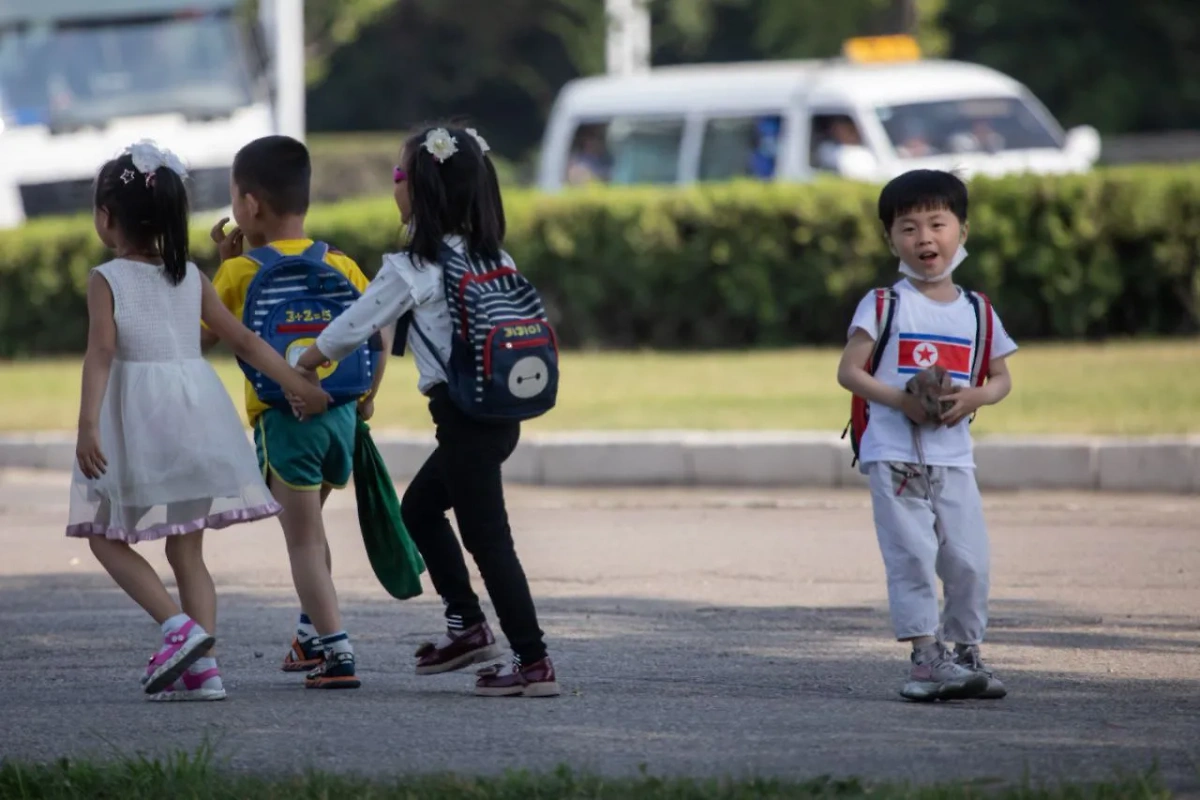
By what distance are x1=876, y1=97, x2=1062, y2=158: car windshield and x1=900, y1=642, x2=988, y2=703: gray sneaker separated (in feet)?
39.3

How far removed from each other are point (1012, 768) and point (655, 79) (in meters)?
14.9

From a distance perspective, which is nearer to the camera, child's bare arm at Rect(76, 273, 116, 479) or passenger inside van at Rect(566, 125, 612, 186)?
child's bare arm at Rect(76, 273, 116, 479)

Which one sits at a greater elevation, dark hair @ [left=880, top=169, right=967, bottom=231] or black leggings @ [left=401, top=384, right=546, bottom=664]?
dark hair @ [left=880, top=169, right=967, bottom=231]

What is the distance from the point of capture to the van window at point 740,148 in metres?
17.5

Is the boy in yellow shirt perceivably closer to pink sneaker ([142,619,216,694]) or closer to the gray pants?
pink sneaker ([142,619,216,694])

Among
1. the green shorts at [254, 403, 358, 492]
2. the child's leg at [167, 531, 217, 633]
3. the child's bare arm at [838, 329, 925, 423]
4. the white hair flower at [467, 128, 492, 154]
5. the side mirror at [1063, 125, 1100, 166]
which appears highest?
the side mirror at [1063, 125, 1100, 166]

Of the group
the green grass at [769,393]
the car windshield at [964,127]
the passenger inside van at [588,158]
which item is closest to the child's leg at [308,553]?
the green grass at [769,393]

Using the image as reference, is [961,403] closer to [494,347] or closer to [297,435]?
[494,347]

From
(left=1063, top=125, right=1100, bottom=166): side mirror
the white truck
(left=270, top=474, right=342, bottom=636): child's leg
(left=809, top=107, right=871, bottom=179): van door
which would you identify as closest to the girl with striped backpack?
(left=270, top=474, right=342, bottom=636): child's leg

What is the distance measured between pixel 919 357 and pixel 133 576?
7.11 ft

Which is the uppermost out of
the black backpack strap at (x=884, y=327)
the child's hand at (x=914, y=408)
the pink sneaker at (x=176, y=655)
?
the black backpack strap at (x=884, y=327)

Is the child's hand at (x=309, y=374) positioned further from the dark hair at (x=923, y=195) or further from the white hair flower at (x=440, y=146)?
the dark hair at (x=923, y=195)

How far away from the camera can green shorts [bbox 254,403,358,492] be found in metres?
5.62

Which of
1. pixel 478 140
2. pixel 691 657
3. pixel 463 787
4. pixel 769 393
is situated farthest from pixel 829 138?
pixel 463 787
